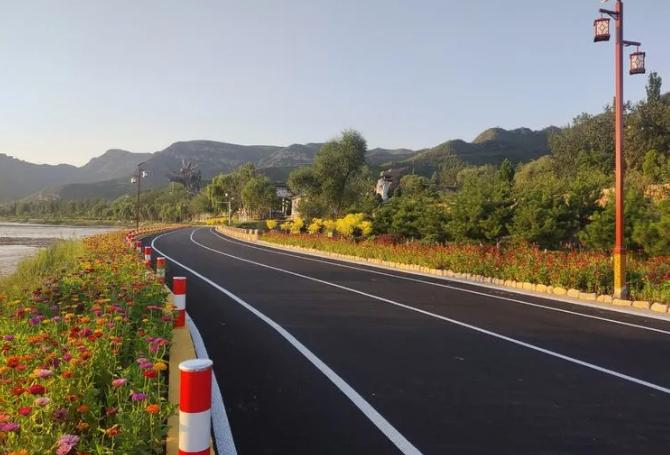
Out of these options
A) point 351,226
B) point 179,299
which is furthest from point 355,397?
point 351,226

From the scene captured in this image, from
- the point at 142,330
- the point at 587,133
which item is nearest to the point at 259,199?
the point at 587,133

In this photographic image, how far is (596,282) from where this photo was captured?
12320 mm

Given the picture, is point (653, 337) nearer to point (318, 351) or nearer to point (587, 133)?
point (318, 351)

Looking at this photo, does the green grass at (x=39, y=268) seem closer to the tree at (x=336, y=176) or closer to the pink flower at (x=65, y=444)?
the pink flower at (x=65, y=444)

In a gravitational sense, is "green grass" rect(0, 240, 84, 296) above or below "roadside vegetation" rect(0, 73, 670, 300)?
below

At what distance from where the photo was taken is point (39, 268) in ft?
48.2

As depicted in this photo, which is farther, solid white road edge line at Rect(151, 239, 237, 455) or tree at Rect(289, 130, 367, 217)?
tree at Rect(289, 130, 367, 217)

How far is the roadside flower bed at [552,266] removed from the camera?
A: 38.8ft

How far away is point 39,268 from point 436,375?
13417mm

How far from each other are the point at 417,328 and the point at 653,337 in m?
3.87

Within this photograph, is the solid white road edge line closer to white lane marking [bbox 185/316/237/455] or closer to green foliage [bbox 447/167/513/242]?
white lane marking [bbox 185/316/237/455]

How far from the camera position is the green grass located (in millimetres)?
10868

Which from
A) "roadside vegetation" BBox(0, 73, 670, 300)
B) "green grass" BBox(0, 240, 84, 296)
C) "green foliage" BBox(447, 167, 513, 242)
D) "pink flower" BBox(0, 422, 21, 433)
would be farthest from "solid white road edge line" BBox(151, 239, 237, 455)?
"green foliage" BBox(447, 167, 513, 242)

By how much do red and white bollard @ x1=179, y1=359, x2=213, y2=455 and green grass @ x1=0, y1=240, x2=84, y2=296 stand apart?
8321mm
